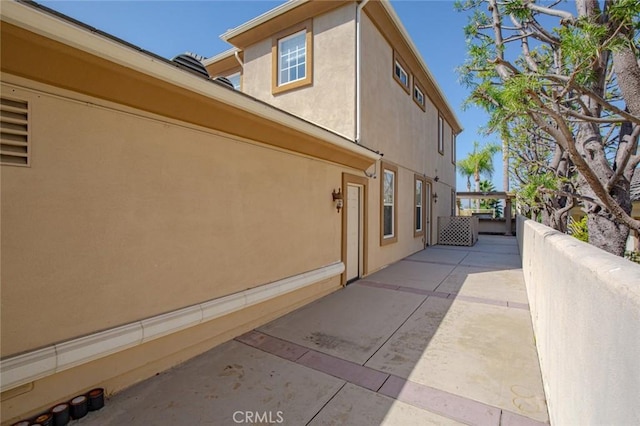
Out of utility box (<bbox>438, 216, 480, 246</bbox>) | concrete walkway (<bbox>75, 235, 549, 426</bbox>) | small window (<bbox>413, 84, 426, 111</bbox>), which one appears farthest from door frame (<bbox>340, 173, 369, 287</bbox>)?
utility box (<bbox>438, 216, 480, 246</bbox>)

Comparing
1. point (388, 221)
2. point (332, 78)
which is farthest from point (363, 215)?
point (332, 78)

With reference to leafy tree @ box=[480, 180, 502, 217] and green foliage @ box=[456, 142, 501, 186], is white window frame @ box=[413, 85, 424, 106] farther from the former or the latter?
green foliage @ box=[456, 142, 501, 186]

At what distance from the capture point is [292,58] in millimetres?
8930

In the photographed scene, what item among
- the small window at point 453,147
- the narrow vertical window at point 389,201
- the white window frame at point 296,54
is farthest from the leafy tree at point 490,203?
the white window frame at point 296,54

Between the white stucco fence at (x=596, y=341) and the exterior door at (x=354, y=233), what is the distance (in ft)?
16.7

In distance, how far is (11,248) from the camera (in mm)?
2453

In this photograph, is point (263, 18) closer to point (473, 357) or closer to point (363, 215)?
point (363, 215)

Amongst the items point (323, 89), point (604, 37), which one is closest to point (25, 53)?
point (604, 37)

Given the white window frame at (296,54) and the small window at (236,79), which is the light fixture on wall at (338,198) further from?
the small window at (236,79)

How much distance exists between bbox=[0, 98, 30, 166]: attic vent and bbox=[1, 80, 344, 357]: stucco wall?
0.06 m

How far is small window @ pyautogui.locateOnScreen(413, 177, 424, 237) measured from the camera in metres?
12.1

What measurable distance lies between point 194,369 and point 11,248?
7.23 feet

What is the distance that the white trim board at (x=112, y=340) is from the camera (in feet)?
7.86

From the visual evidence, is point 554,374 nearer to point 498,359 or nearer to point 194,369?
point 498,359
